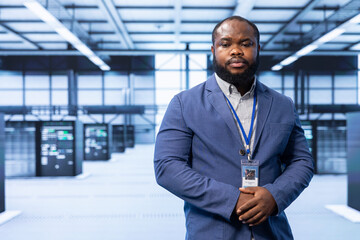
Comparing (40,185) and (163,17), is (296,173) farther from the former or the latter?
(163,17)

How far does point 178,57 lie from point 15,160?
16.1m

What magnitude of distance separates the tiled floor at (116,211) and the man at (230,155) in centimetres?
296

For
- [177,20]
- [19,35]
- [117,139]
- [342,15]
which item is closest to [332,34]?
[342,15]

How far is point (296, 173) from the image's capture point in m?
1.38

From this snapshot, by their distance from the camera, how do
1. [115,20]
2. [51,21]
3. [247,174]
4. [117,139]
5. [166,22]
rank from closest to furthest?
[247,174], [51,21], [115,20], [166,22], [117,139]

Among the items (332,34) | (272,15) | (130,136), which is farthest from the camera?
(130,136)

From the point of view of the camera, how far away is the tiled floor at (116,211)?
4.32 m

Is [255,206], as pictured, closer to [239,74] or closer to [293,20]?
[239,74]

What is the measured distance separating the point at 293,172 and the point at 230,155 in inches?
11.9

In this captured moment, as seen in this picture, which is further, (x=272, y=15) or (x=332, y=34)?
(x=272, y=15)

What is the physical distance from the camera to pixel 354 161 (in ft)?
17.7

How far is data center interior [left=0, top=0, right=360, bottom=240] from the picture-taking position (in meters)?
5.16

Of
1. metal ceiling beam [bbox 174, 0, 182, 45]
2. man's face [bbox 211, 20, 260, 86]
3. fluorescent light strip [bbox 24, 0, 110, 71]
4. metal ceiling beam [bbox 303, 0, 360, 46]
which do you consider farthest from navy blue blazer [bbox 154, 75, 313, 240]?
metal ceiling beam [bbox 174, 0, 182, 45]

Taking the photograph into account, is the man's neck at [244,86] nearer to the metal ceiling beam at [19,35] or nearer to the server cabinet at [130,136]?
the metal ceiling beam at [19,35]
